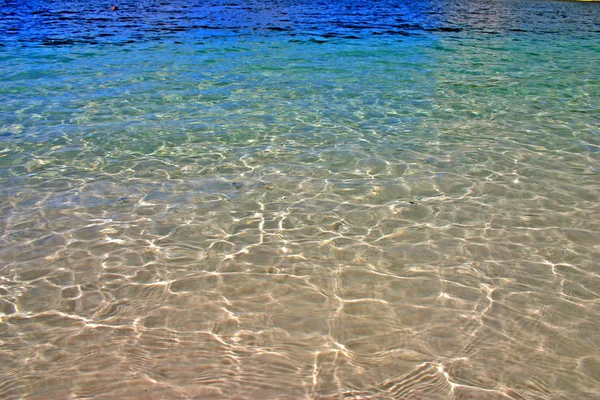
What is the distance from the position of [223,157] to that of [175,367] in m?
5.66

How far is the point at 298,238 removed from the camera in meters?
7.02

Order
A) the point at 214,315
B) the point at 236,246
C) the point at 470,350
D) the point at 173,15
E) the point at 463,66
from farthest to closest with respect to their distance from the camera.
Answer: the point at 173,15
the point at 463,66
the point at 236,246
the point at 214,315
the point at 470,350

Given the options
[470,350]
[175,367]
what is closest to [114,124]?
[175,367]

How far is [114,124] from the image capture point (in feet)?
38.7

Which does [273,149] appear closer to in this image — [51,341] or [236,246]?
[236,246]

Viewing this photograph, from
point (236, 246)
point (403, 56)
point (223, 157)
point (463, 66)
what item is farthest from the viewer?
point (403, 56)

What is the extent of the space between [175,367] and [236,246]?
2273 mm

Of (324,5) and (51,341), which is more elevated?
(51,341)

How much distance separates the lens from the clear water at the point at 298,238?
189 inches

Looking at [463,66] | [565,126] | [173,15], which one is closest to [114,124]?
[565,126]

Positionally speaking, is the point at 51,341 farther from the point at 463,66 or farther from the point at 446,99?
the point at 463,66

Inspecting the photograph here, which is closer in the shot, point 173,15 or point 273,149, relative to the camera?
point 273,149

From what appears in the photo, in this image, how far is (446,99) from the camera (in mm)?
14297

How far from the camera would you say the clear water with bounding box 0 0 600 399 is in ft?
15.8
